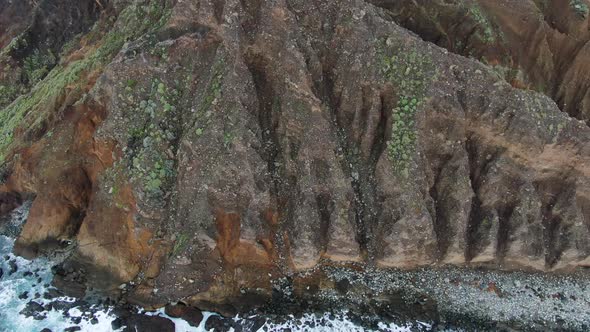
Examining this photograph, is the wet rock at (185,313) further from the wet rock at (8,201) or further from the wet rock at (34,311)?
the wet rock at (8,201)

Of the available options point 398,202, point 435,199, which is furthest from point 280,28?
point 435,199

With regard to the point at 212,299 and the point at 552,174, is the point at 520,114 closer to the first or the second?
the point at 552,174

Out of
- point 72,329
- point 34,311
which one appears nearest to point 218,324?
point 72,329

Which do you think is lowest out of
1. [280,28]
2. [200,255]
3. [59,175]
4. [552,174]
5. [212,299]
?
[212,299]

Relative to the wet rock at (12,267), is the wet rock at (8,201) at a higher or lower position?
higher

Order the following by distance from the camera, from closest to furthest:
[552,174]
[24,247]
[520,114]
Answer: [520,114]
[552,174]
[24,247]

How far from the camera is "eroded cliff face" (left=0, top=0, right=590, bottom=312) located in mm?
21359

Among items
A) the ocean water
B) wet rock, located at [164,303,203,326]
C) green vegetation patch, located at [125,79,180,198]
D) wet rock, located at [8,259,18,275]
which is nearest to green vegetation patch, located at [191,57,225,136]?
green vegetation patch, located at [125,79,180,198]

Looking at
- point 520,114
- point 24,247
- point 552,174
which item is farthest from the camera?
point 24,247

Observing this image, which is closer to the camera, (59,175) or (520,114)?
(520,114)

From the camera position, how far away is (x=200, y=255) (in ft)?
72.0

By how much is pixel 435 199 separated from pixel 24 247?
23.2m

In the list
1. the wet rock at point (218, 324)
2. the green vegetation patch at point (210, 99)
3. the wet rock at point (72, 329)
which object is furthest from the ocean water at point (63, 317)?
the green vegetation patch at point (210, 99)

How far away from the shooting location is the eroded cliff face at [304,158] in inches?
841
